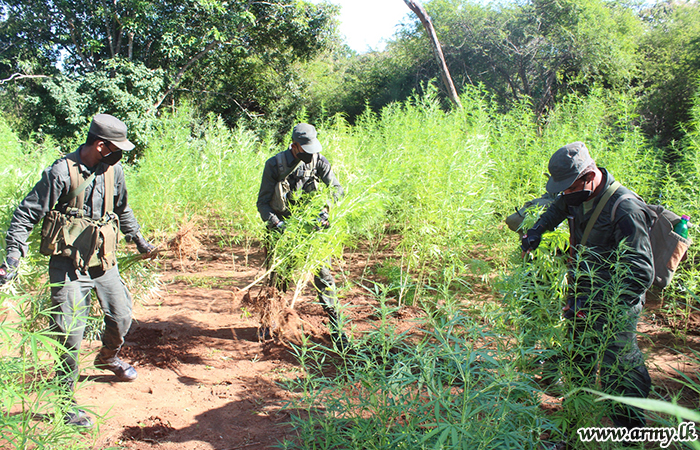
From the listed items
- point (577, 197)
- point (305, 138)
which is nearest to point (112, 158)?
point (305, 138)

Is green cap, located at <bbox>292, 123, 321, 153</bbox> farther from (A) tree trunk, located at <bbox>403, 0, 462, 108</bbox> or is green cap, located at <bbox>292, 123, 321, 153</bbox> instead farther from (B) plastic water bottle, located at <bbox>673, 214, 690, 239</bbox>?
(A) tree trunk, located at <bbox>403, 0, 462, 108</bbox>

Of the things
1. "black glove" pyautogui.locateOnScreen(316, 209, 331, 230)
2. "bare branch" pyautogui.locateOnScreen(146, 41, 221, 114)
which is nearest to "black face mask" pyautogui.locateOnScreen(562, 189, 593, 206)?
"black glove" pyautogui.locateOnScreen(316, 209, 331, 230)

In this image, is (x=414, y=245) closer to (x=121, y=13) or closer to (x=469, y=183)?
(x=469, y=183)

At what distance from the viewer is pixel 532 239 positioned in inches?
111

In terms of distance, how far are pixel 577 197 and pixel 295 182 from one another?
2.29m

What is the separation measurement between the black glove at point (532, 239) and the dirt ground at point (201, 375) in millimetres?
744

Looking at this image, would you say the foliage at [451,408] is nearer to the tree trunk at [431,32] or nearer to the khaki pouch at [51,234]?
the khaki pouch at [51,234]

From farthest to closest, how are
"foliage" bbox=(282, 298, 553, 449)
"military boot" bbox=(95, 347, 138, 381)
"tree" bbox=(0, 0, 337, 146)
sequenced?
"tree" bbox=(0, 0, 337, 146) → "military boot" bbox=(95, 347, 138, 381) → "foliage" bbox=(282, 298, 553, 449)

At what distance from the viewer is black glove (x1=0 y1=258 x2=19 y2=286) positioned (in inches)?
98.6

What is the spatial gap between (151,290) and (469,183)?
3430 mm

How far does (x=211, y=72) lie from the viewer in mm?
17250

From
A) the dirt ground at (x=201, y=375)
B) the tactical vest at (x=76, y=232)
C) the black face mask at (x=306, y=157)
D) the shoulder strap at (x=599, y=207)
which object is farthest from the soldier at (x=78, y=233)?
the shoulder strap at (x=599, y=207)

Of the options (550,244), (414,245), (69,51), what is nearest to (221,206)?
(414,245)

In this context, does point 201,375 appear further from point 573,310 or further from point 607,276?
point 607,276
